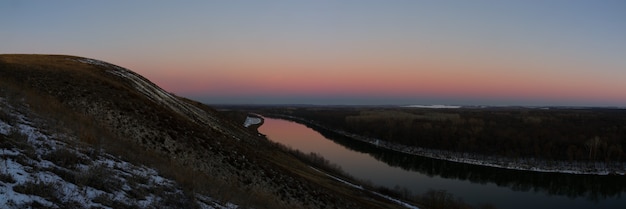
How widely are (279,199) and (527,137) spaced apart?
70.2 metres

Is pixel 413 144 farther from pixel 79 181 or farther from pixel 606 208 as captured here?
pixel 79 181

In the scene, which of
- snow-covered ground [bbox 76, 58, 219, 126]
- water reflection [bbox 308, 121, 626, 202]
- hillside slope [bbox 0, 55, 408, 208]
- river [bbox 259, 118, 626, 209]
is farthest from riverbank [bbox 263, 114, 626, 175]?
hillside slope [bbox 0, 55, 408, 208]

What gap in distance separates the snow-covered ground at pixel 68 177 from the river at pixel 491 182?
34.4 m

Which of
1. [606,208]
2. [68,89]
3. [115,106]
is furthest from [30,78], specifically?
[606,208]

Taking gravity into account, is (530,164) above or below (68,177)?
below

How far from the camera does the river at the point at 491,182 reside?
132 feet

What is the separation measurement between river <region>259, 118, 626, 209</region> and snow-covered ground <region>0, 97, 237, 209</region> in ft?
113

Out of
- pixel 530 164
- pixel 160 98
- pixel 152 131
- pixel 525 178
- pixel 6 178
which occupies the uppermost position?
pixel 160 98

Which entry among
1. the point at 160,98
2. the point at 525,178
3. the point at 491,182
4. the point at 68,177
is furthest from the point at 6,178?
the point at 525,178

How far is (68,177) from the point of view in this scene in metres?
7.38

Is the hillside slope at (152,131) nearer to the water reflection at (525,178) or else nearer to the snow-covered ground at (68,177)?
the snow-covered ground at (68,177)

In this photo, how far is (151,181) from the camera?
928 cm

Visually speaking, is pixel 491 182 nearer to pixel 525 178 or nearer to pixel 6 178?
pixel 525 178

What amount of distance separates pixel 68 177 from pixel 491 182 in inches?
1962
